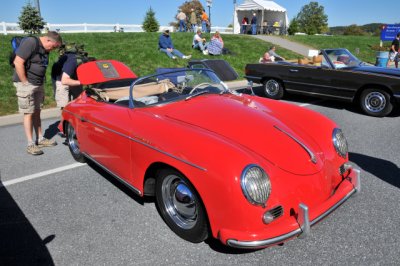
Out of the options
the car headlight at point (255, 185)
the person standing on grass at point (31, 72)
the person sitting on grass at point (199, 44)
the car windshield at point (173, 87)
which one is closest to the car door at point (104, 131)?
the car windshield at point (173, 87)

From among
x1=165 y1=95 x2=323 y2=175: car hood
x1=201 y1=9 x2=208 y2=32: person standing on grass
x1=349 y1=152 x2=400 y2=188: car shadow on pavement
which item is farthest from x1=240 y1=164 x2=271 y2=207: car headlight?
x1=201 y1=9 x2=208 y2=32: person standing on grass

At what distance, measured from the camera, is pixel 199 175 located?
2336 mm

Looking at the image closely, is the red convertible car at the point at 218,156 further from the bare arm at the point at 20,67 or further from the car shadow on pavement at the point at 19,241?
the bare arm at the point at 20,67

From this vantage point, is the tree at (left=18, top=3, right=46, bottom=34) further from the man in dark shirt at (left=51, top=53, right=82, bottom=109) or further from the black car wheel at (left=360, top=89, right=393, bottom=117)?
the black car wheel at (left=360, top=89, right=393, bottom=117)

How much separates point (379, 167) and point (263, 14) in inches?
1076

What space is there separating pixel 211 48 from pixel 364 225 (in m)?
12.6

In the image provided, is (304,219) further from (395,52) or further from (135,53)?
(395,52)

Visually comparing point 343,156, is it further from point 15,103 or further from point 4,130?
point 15,103

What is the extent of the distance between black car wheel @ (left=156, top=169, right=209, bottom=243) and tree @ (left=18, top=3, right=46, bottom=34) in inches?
699

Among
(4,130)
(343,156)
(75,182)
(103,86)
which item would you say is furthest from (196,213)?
(4,130)

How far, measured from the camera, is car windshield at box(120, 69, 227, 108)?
3.49m

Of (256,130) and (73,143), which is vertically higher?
(256,130)

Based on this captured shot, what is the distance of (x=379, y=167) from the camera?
13.5 ft

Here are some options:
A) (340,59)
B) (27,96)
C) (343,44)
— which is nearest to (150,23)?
(343,44)
